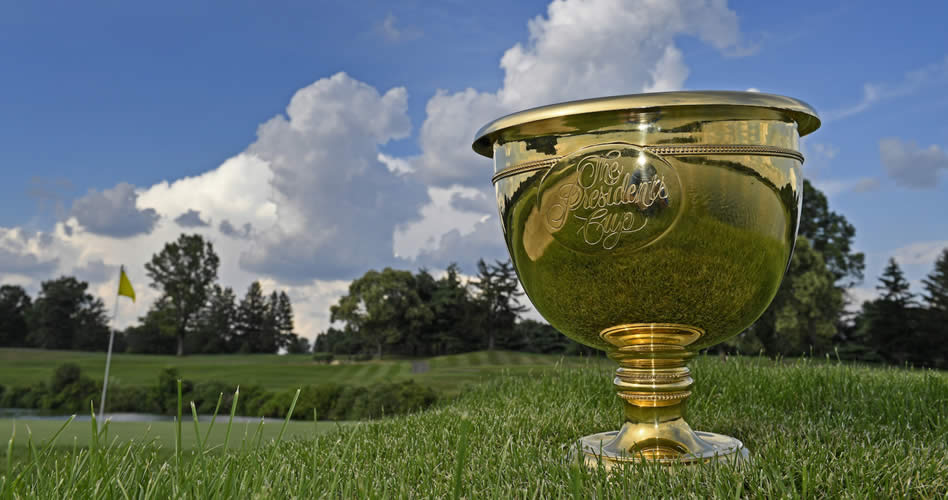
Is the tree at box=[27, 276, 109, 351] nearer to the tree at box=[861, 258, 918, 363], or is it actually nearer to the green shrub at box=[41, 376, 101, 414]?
the green shrub at box=[41, 376, 101, 414]

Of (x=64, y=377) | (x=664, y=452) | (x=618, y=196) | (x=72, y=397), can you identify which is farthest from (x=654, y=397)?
(x=64, y=377)

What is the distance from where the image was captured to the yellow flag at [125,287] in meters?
19.0

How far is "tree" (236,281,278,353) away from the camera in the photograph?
63.9 meters

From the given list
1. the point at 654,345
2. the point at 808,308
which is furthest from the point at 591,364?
the point at 808,308

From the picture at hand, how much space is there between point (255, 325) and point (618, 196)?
6744 cm

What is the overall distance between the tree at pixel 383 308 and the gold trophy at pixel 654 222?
134 ft

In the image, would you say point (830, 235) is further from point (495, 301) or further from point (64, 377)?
point (64, 377)

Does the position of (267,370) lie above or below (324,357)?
below

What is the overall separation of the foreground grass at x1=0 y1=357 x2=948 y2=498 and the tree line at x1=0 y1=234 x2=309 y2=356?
57.8 meters

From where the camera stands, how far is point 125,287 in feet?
62.7

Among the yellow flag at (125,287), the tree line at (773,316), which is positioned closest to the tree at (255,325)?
the tree line at (773,316)

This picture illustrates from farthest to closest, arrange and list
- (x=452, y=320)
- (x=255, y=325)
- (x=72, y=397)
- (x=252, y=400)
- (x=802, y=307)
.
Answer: (x=255, y=325) < (x=452, y=320) < (x=72, y=397) < (x=802, y=307) < (x=252, y=400)

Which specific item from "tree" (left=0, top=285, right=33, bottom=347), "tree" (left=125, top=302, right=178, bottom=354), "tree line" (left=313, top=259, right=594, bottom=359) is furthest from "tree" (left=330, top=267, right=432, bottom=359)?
"tree" (left=0, top=285, right=33, bottom=347)

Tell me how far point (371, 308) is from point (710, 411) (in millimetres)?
39927
